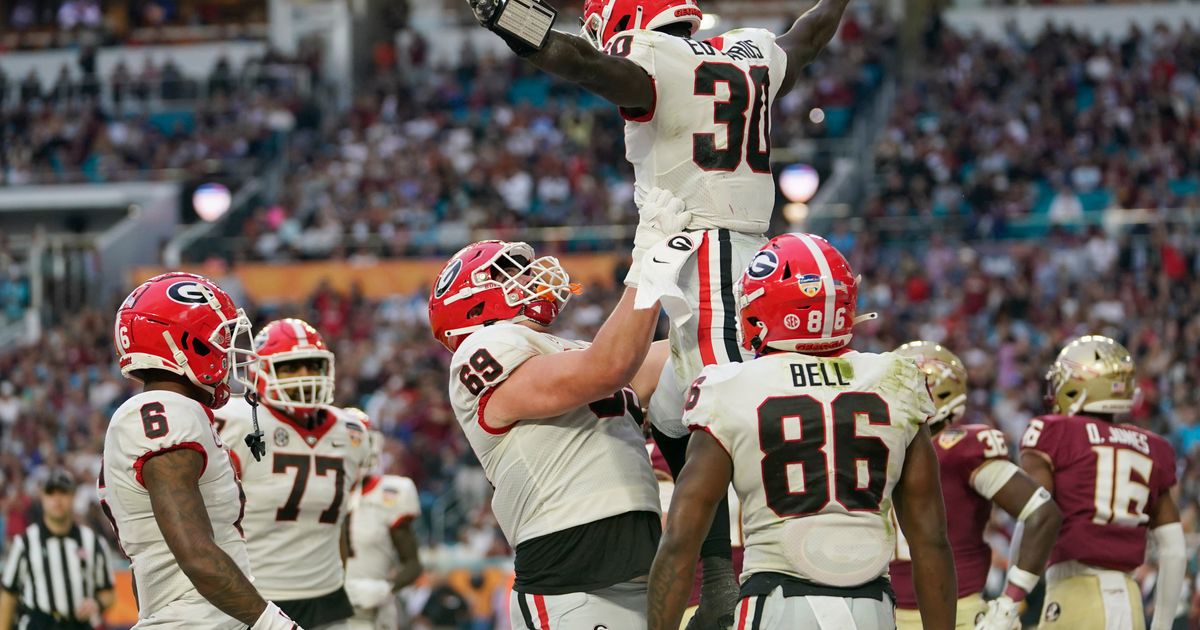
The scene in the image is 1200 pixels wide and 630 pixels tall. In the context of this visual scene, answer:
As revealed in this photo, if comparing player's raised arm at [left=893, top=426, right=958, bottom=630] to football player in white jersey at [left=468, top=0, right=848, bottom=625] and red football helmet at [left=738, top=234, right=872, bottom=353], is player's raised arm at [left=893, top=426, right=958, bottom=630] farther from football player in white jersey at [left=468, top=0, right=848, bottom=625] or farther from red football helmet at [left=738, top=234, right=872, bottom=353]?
football player in white jersey at [left=468, top=0, right=848, bottom=625]

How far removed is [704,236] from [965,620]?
270 cm

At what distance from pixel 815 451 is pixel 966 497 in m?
2.84

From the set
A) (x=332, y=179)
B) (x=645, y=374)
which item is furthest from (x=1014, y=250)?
(x=645, y=374)

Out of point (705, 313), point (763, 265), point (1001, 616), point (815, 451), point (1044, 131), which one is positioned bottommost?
point (1001, 616)

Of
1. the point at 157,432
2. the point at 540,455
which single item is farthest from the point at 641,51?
the point at 157,432

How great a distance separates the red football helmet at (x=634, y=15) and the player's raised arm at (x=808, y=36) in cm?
48

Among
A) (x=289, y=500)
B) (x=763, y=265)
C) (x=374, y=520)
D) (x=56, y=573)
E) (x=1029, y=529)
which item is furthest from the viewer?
(x=56, y=573)

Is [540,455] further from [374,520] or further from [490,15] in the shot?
[374,520]

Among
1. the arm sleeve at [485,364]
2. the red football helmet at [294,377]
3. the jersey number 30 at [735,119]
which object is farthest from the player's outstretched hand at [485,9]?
A: the red football helmet at [294,377]

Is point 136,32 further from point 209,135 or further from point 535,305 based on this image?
point 535,305

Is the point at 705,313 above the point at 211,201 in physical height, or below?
below

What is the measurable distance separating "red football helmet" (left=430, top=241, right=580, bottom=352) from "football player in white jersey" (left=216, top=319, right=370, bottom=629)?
1.85 meters

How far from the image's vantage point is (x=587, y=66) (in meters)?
5.32

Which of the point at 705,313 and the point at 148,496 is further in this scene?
the point at 705,313
